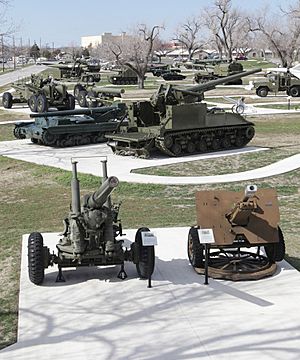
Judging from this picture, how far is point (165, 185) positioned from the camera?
51.4 feet

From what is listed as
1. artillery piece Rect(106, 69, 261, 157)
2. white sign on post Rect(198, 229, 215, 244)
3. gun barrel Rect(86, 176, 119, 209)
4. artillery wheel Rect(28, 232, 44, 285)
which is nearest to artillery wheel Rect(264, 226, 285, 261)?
white sign on post Rect(198, 229, 215, 244)

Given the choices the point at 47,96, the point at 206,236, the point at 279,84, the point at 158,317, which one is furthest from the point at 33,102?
the point at 158,317

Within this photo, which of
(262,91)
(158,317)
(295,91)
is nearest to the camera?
(158,317)

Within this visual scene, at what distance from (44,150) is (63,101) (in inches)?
431

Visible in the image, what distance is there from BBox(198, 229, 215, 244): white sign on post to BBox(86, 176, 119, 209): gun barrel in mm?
1367

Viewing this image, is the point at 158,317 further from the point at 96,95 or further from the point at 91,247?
the point at 96,95

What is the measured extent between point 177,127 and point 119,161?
205 centimetres

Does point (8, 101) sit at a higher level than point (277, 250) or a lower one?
higher

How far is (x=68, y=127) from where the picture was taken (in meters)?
22.4

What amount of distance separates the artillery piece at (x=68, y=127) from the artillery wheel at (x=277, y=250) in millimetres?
13509

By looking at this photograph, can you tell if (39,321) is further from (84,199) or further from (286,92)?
(286,92)

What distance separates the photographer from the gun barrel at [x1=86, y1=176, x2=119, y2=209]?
322 inches

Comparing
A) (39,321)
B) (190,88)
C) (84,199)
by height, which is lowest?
(39,321)

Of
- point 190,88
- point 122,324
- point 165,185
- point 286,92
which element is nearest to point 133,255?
point 122,324
